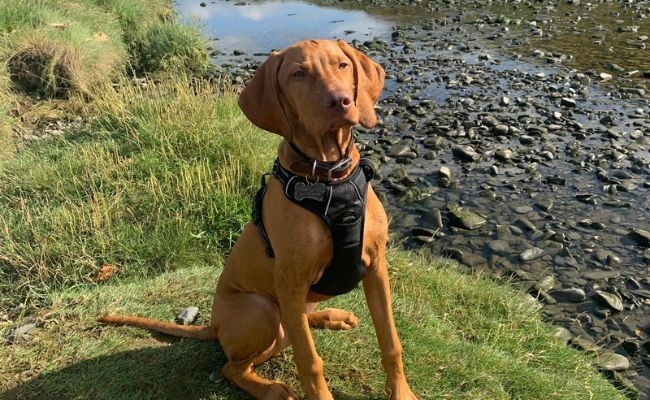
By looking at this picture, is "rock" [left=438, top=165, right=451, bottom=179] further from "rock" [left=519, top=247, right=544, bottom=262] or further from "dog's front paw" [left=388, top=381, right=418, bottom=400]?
"dog's front paw" [left=388, top=381, right=418, bottom=400]

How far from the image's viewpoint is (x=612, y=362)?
482cm

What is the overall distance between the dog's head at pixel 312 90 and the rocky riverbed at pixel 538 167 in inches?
134

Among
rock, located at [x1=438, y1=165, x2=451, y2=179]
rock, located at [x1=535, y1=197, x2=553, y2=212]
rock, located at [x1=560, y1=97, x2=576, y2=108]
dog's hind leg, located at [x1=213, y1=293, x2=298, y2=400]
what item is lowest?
rock, located at [x1=535, y1=197, x2=553, y2=212]

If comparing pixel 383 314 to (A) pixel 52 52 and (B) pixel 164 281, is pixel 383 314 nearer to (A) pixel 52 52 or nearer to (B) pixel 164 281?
(B) pixel 164 281

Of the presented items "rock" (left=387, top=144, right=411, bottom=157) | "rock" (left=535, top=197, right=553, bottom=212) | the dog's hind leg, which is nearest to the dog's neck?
the dog's hind leg

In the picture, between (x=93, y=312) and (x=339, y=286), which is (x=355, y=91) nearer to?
(x=339, y=286)

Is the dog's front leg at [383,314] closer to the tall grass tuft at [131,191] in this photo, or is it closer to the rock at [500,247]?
the tall grass tuft at [131,191]

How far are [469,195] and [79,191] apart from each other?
5036 millimetres

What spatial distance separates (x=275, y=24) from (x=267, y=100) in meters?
17.5

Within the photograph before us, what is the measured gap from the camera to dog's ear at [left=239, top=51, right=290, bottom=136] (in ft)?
9.68

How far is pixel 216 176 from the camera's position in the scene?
6.91 metres

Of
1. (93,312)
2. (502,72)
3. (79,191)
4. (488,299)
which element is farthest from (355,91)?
(502,72)

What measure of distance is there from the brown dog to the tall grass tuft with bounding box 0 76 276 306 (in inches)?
104

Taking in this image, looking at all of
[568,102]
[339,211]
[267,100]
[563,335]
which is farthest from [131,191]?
[568,102]
